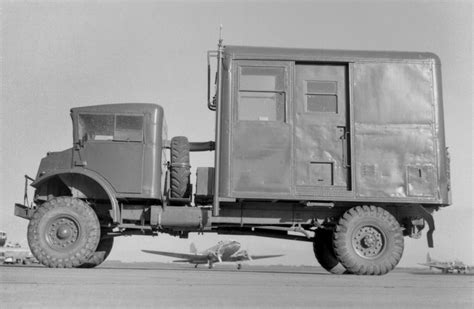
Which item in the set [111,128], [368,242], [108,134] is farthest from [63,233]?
[368,242]

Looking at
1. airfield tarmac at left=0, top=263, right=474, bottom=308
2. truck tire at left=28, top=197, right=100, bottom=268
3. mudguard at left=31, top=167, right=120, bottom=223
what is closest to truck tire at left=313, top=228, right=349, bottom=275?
mudguard at left=31, top=167, right=120, bottom=223

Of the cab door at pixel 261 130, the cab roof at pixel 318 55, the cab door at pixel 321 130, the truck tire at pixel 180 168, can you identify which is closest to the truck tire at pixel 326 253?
the cab door at pixel 321 130

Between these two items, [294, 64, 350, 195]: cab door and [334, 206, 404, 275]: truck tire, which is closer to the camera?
[334, 206, 404, 275]: truck tire

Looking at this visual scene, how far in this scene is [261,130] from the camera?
8.52m

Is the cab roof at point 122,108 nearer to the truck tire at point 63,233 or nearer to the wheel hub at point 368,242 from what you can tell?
the truck tire at point 63,233

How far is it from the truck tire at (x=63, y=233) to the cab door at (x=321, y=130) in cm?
348

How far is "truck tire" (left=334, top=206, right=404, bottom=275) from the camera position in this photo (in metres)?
8.18

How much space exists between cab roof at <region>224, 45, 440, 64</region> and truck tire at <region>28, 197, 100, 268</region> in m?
3.62

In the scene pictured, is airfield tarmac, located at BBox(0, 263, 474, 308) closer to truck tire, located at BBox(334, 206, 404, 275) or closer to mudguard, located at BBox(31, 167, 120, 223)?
truck tire, located at BBox(334, 206, 404, 275)

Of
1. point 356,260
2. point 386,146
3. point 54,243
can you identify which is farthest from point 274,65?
point 54,243

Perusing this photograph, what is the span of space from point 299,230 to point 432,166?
8.12 feet

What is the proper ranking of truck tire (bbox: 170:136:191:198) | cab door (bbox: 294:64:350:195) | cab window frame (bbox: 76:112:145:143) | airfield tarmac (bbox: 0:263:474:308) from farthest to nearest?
truck tire (bbox: 170:136:191:198) → cab window frame (bbox: 76:112:145:143) → cab door (bbox: 294:64:350:195) → airfield tarmac (bbox: 0:263:474:308)

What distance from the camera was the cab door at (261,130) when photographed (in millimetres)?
8398

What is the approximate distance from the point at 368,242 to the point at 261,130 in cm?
251
